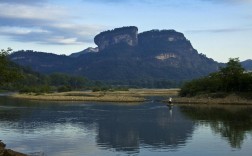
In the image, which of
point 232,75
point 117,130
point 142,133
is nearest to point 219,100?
point 232,75

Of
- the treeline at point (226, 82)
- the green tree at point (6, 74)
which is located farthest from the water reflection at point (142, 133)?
the treeline at point (226, 82)

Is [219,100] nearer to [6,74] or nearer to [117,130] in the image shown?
[117,130]

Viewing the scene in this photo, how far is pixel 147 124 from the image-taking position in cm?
6047

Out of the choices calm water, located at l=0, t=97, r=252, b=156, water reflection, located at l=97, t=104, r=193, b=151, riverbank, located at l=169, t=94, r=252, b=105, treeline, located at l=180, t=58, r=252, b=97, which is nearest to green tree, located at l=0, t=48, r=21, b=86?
calm water, located at l=0, t=97, r=252, b=156

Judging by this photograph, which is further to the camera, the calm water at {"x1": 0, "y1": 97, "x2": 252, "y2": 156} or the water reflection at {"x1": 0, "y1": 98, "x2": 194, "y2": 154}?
the water reflection at {"x1": 0, "y1": 98, "x2": 194, "y2": 154}

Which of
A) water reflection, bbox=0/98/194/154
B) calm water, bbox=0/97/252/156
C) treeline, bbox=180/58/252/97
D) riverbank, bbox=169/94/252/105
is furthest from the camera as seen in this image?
treeline, bbox=180/58/252/97

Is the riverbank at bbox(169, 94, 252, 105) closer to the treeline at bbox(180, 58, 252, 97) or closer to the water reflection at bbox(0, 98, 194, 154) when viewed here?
the treeline at bbox(180, 58, 252, 97)

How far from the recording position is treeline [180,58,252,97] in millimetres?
114450

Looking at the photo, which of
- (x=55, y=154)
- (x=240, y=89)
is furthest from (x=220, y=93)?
(x=55, y=154)

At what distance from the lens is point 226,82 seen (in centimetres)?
11694

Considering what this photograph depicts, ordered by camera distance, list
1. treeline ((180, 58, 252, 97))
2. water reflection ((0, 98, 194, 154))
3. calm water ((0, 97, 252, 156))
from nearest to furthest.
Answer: calm water ((0, 97, 252, 156)) < water reflection ((0, 98, 194, 154)) < treeline ((180, 58, 252, 97))

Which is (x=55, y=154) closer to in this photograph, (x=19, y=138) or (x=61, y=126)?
(x=19, y=138)

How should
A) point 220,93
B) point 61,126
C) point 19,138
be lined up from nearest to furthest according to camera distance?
point 19,138 → point 61,126 → point 220,93

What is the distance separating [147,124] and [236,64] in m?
67.1
